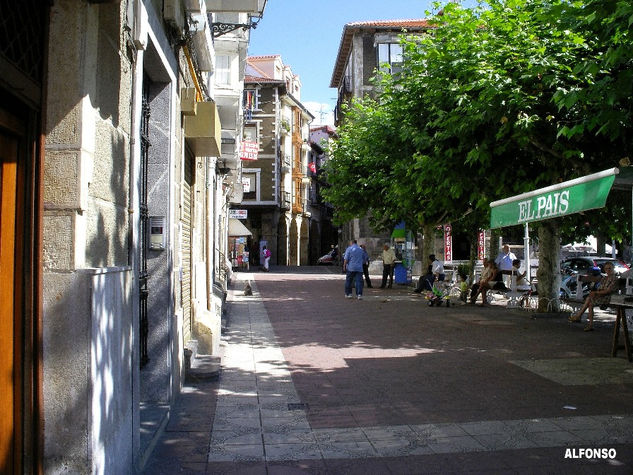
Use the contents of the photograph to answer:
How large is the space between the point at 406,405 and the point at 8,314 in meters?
4.21

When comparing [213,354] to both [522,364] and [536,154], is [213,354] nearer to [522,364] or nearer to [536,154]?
[522,364]

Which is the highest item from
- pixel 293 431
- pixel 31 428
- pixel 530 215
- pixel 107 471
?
pixel 530 215

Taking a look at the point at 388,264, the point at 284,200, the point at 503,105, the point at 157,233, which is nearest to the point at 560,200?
the point at 157,233

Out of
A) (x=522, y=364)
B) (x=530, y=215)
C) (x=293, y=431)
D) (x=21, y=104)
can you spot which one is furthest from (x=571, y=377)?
(x=21, y=104)

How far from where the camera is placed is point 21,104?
116 inches

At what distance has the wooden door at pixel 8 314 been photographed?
113 inches

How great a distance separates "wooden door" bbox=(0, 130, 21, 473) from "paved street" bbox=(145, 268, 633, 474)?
166 cm

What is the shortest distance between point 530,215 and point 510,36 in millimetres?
5927

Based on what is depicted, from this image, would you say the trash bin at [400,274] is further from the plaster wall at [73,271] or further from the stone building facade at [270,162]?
the stone building facade at [270,162]

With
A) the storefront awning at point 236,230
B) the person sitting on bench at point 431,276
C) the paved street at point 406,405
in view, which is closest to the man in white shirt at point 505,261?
the person sitting on bench at point 431,276

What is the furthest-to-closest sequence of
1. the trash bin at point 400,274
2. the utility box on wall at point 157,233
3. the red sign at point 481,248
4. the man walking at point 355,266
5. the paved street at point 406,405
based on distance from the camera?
the red sign at point 481,248 < the trash bin at point 400,274 < the man walking at point 355,266 < the utility box on wall at point 157,233 < the paved street at point 406,405

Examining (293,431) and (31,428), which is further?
(293,431)

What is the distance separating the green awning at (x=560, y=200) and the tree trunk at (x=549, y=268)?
24.0ft

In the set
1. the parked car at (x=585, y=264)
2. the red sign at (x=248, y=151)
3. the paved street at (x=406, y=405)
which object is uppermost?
the red sign at (x=248, y=151)
